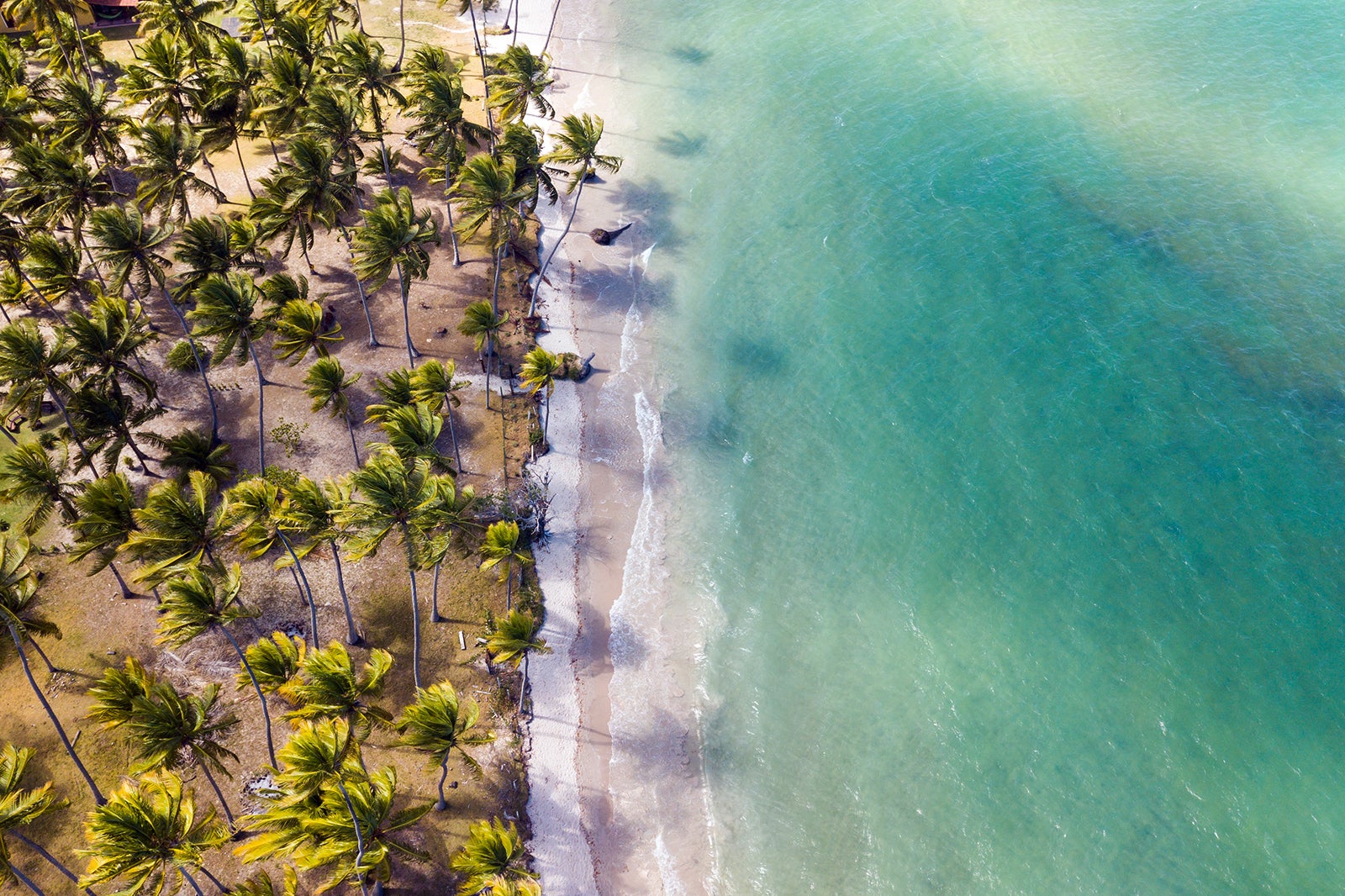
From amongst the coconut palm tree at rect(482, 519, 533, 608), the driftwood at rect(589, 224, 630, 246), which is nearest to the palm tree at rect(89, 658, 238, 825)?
the coconut palm tree at rect(482, 519, 533, 608)

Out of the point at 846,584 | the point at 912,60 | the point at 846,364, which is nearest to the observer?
the point at 846,584

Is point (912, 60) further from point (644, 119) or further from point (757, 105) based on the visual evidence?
point (644, 119)

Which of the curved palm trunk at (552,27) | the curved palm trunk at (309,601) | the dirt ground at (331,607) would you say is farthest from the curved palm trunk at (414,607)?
the curved palm trunk at (552,27)

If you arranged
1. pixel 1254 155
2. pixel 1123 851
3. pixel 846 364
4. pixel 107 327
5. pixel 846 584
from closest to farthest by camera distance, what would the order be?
pixel 1123 851
pixel 107 327
pixel 846 584
pixel 846 364
pixel 1254 155

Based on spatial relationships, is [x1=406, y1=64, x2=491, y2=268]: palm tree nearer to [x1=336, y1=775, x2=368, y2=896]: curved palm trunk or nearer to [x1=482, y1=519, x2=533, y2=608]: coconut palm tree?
[x1=482, y1=519, x2=533, y2=608]: coconut palm tree

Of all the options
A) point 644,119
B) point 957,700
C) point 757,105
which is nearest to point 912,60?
point 757,105

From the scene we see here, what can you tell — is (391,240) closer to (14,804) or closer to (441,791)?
(441,791)

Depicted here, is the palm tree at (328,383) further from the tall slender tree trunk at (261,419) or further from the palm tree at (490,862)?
the palm tree at (490,862)

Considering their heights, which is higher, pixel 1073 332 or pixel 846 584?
pixel 1073 332
